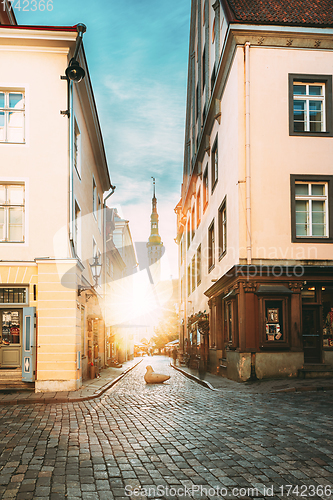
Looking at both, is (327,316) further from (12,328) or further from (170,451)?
(170,451)

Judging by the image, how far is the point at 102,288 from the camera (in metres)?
28.3

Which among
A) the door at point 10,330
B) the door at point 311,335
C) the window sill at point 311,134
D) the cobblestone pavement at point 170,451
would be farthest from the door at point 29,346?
the window sill at point 311,134

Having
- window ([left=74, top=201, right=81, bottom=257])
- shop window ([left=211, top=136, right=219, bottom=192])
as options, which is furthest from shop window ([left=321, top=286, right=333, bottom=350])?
window ([left=74, top=201, right=81, bottom=257])

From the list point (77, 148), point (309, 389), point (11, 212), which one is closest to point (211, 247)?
point (77, 148)

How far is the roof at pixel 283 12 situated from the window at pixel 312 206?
533 cm

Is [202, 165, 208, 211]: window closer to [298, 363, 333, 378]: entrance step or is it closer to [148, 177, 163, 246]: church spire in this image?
[298, 363, 333, 378]: entrance step

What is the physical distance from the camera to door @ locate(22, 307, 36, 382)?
588 inches

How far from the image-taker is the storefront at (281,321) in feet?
52.3

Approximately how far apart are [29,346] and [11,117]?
7536mm

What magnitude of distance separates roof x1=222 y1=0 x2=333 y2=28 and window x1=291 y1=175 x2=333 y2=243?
17.5 ft

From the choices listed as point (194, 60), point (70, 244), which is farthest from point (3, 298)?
point (194, 60)

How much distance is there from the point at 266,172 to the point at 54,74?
7.80 meters

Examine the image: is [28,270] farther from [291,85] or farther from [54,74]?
[291,85]

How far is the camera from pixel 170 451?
6.71 meters
